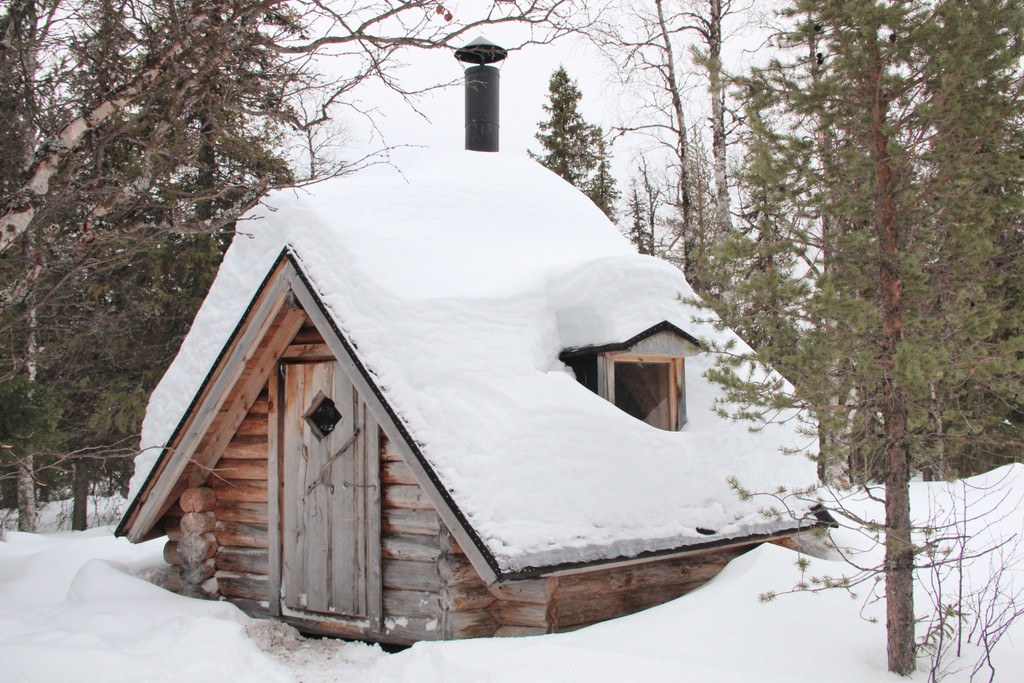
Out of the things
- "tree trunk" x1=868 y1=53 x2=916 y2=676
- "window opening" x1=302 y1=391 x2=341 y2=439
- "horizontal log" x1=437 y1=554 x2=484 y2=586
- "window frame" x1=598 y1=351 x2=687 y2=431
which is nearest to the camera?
"tree trunk" x1=868 y1=53 x2=916 y2=676

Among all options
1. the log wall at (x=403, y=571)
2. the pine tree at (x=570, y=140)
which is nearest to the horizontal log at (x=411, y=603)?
the log wall at (x=403, y=571)

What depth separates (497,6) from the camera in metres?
6.37

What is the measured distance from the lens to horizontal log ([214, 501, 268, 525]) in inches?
301

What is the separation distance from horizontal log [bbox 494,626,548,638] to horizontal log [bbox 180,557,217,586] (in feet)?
11.0

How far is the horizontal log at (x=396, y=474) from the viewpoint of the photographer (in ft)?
21.4

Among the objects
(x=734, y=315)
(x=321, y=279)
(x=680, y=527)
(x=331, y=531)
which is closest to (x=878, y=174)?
(x=734, y=315)

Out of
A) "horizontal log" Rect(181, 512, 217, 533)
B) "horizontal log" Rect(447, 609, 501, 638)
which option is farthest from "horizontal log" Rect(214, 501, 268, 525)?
"horizontal log" Rect(447, 609, 501, 638)

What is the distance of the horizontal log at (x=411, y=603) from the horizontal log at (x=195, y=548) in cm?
226

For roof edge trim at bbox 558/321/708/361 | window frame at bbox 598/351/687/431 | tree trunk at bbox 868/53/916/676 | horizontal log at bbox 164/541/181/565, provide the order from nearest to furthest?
tree trunk at bbox 868/53/916/676
roof edge trim at bbox 558/321/708/361
window frame at bbox 598/351/687/431
horizontal log at bbox 164/541/181/565

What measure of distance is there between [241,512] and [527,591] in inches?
135

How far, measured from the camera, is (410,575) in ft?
21.1

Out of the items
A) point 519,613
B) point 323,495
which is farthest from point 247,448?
point 519,613

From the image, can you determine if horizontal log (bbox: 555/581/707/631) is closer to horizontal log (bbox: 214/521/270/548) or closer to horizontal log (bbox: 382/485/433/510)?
horizontal log (bbox: 382/485/433/510)

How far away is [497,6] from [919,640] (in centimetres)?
562
